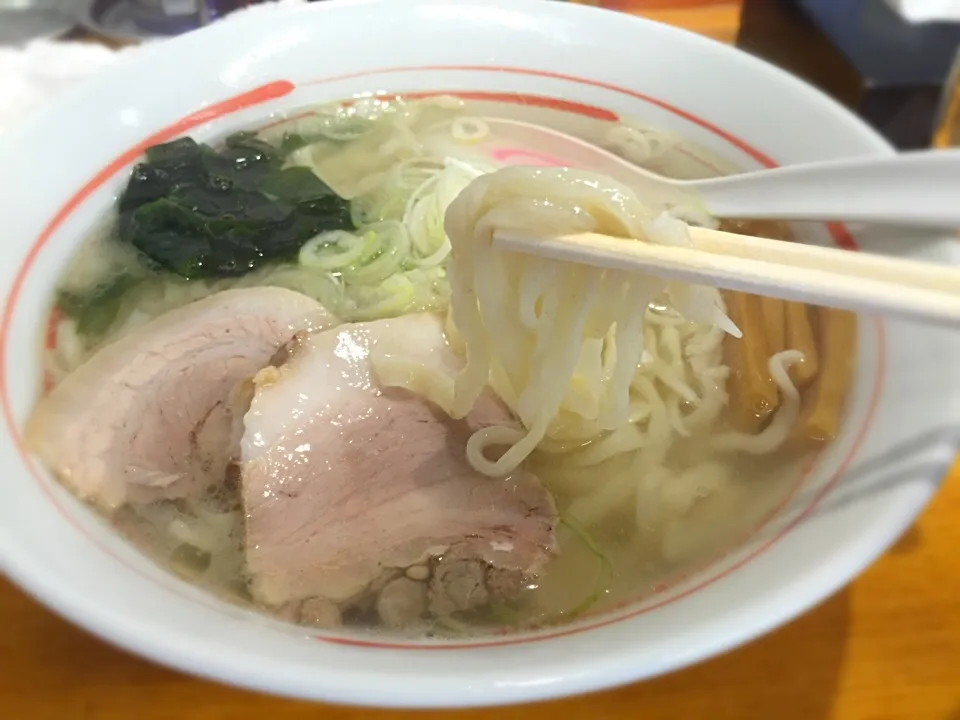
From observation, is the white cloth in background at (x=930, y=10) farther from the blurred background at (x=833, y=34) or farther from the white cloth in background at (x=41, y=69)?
the white cloth in background at (x=41, y=69)

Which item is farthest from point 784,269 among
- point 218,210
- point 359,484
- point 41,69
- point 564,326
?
point 41,69

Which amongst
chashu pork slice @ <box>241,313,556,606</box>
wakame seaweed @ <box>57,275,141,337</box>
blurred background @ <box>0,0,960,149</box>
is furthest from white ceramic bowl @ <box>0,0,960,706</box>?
blurred background @ <box>0,0,960,149</box>

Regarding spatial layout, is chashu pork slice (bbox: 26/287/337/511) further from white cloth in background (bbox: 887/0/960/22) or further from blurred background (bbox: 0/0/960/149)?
white cloth in background (bbox: 887/0/960/22)

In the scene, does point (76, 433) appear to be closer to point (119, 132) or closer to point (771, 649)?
point (119, 132)

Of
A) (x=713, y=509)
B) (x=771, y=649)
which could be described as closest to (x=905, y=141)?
(x=713, y=509)

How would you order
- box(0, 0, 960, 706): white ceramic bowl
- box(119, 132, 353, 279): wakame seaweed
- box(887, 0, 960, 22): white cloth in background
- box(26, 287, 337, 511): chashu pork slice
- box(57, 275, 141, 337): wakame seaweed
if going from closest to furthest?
box(0, 0, 960, 706): white ceramic bowl → box(26, 287, 337, 511): chashu pork slice → box(57, 275, 141, 337): wakame seaweed → box(119, 132, 353, 279): wakame seaweed → box(887, 0, 960, 22): white cloth in background

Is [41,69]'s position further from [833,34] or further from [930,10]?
[930,10]

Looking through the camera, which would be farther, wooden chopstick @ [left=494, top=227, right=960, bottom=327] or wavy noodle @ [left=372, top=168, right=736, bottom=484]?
wavy noodle @ [left=372, top=168, right=736, bottom=484]
